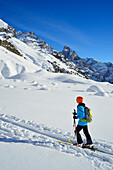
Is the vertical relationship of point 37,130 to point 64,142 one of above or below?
above

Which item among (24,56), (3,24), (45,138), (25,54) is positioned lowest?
(45,138)

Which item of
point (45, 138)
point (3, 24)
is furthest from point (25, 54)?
point (45, 138)

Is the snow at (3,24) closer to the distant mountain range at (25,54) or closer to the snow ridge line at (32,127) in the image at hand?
the distant mountain range at (25,54)

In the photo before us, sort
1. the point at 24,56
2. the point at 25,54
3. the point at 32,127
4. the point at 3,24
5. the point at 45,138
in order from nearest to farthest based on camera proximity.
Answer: the point at 45,138 → the point at 32,127 → the point at 24,56 → the point at 25,54 → the point at 3,24

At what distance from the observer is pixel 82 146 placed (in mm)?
4367

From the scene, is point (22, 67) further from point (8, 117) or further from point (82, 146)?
point (82, 146)

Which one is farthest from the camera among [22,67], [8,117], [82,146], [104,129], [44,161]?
[22,67]

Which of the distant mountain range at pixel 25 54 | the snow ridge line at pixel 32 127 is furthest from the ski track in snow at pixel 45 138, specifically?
the distant mountain range at pixel 25 54

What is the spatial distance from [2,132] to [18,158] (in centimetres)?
193

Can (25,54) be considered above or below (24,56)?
above

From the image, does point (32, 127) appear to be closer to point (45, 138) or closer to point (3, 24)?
point (45, 138)

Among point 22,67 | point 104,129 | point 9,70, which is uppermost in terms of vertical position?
point 22,67

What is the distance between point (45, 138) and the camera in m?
4.85

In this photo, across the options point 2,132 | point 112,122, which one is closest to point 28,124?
point 2,132
